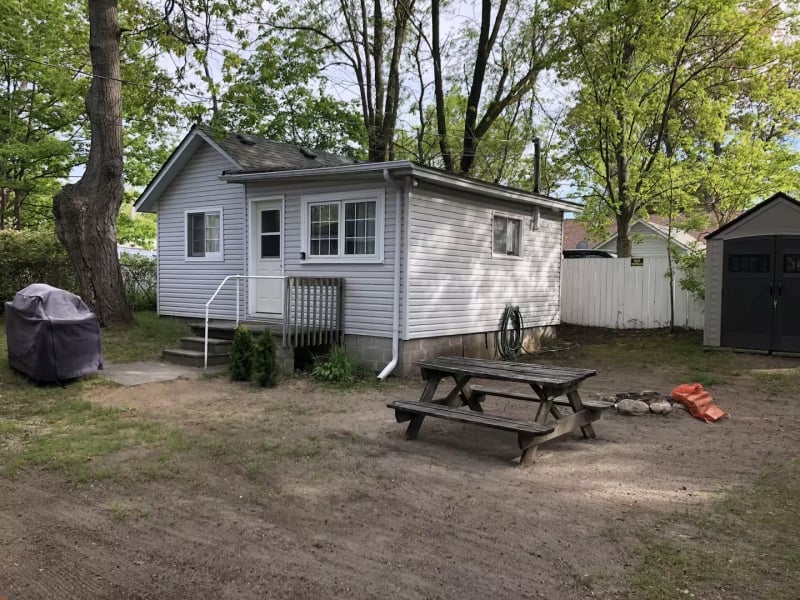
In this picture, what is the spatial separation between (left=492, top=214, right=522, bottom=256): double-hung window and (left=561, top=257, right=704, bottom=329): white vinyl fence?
11.4 feet

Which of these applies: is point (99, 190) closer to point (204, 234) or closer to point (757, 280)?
point (204, 234)

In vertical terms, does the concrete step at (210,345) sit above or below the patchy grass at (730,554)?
above

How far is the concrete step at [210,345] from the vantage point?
954 cm

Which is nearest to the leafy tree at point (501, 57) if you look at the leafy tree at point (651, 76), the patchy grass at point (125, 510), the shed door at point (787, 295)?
the leafy tree at point (651, 76)

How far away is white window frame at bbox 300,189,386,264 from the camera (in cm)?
911

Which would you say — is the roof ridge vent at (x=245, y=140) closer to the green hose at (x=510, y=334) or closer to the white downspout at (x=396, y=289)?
the white downspout at (x=396, y=289)

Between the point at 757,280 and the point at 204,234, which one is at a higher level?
the point at 204,234

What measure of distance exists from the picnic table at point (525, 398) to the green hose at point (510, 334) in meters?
4.79

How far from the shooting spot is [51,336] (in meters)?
7.41

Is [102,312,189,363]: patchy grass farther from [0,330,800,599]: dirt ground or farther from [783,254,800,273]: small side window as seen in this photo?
[783,254,800,273]: small side window

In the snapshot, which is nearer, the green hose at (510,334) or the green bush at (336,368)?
the green bush at (336,368)

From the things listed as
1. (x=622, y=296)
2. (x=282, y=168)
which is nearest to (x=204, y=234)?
(x=282, y=168)

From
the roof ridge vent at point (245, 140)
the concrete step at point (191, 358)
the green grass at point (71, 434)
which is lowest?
the green grass at point (71, 434)

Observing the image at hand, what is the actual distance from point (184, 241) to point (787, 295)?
38.0 ft
